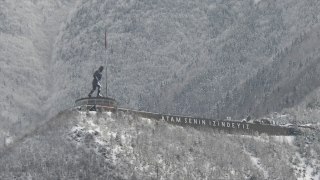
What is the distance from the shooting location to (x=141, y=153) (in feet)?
483

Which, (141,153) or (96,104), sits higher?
(96,104)

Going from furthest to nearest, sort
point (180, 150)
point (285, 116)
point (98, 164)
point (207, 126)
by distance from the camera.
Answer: point (285, 116)
point (207, 126)
point (180, 150)
point (98, 164)

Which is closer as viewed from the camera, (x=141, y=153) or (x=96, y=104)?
(x=141, y=153)

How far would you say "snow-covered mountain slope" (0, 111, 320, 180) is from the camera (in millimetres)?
141625

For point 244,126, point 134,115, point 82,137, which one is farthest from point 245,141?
point 82,137

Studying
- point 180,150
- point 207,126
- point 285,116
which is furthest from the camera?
point 285,116

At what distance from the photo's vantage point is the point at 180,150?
500ft

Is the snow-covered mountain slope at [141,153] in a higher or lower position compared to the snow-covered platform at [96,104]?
lower

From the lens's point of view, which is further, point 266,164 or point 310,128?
point 310,128

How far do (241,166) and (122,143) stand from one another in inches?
693

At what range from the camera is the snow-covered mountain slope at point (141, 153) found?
465 ft

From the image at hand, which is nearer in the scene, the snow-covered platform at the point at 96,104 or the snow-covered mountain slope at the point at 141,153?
the snow-covered mountain slope at the point at 141,153

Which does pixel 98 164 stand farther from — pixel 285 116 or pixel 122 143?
pixel 285 116

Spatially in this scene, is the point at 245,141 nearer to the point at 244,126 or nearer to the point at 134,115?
the point at 244,126
